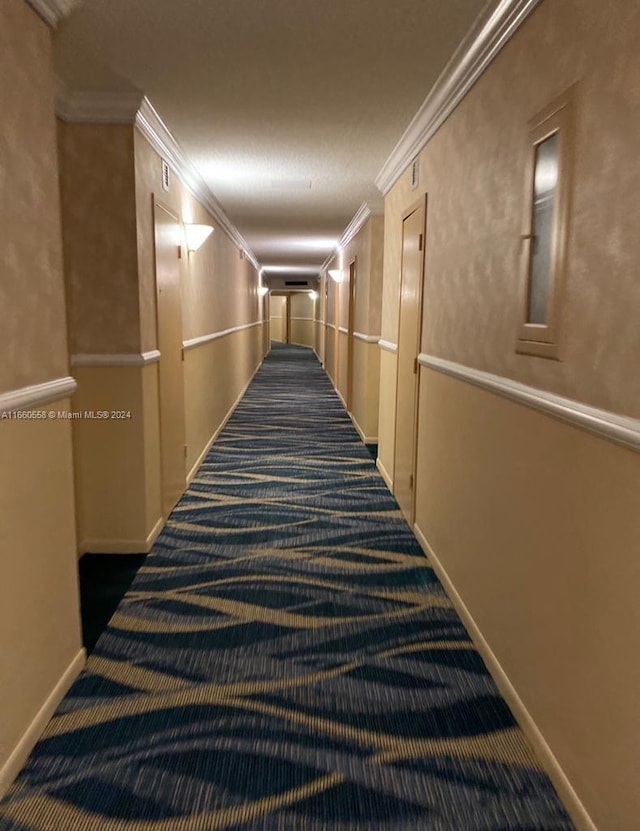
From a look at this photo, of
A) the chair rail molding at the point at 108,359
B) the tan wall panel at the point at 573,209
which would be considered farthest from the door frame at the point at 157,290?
the tan wall panel at the point at 573,209

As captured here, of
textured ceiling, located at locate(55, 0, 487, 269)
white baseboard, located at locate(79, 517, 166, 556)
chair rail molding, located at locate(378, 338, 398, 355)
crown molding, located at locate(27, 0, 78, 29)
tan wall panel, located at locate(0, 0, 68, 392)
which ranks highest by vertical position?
textured ceiling, located at locate(55, 0, 487, 269)

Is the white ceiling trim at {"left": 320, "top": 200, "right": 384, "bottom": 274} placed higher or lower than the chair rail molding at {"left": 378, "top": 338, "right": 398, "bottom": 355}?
higher

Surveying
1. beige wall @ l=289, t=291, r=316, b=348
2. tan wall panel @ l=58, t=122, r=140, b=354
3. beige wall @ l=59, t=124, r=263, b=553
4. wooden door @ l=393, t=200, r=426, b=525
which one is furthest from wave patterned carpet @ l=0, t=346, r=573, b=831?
beige wall @ l=289, t=291, r=316, b=348

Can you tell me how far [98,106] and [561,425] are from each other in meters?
2.85

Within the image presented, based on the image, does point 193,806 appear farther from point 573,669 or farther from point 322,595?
point 322,595

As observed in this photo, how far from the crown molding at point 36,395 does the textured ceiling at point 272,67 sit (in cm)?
139

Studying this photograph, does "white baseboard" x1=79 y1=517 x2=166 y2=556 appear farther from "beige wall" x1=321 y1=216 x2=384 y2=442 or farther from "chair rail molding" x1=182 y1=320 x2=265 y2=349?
"beige wall" x1=321 y1=216 x2=384 y2=442

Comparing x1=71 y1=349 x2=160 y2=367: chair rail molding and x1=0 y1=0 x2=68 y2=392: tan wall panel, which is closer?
x1=0 y1=0 x2=68 y2=392: tan wall panel

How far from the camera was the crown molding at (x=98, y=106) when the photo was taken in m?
3.24

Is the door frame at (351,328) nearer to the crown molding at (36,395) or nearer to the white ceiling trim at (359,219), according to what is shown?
the white ceiling trim at (359,219)

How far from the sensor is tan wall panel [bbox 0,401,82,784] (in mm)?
1896

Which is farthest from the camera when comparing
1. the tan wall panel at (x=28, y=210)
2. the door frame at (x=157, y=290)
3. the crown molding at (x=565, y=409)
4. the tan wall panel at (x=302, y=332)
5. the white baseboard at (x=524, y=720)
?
the tan wall panel at (x=302, y=332)

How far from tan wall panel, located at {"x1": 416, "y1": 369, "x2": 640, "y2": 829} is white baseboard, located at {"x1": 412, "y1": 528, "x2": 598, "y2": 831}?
1.2 inches

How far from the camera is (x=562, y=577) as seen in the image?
1.85 meters
